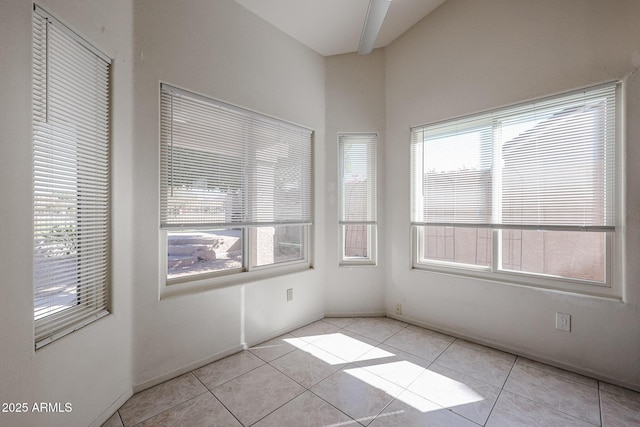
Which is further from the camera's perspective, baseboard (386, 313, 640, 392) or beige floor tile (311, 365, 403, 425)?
baseboard (386, 313, 640, 392)

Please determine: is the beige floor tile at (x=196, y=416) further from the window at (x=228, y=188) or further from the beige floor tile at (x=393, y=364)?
the beige floor tile at (x=393, y=364)

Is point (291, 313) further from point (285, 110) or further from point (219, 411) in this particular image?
point (285, 110)

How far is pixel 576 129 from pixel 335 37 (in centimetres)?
249

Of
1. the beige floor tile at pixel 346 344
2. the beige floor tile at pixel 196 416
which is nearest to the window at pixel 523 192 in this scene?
the beige floor tile at pixel 346 344

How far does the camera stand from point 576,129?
213 cm

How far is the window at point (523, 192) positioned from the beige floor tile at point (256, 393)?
197 centimetres

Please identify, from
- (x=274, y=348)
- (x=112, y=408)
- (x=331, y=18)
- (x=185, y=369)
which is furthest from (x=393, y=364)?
(x=331, y=18)

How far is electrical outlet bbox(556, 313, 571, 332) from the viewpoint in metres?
2.12

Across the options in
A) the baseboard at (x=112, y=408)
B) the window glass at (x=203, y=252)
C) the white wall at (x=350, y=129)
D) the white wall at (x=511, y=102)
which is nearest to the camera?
the baseboard at (x=112, y=408)

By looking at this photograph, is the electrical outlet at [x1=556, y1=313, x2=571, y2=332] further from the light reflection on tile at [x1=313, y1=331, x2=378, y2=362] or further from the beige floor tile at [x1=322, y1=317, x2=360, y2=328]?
the beige floor tile at [x1=322, y1=317, x2=360, y2=328]

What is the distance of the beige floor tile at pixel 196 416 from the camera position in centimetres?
162

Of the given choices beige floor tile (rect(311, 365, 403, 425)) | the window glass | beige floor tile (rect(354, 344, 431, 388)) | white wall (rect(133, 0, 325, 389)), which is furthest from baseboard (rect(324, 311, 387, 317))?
the window glass

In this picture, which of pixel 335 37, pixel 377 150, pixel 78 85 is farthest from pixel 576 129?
pixel 78 85

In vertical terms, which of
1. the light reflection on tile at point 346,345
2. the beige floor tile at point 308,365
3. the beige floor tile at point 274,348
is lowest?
the beige floor tile at point 274,348
